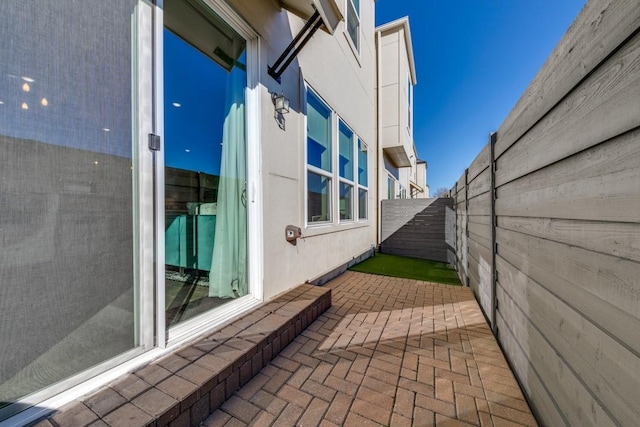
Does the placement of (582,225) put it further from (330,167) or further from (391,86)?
(391,86)

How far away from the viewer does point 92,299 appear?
135 cm

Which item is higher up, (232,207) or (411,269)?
(232,207)

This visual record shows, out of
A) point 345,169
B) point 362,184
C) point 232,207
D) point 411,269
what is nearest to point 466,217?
point 411,269

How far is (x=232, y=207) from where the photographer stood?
8.04 feet

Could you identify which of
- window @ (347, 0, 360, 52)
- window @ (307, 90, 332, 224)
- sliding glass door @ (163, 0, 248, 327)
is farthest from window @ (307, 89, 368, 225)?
window @ (347, 0, 360, 52)

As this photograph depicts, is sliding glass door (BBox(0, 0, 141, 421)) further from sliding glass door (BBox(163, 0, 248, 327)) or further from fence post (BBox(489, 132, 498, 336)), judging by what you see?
fence post (BBox(489, 132, 498, 336))

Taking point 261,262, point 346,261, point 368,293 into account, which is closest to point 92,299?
point 261,262

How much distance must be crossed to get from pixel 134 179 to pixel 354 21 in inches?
242

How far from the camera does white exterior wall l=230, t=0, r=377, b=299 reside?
2637mm

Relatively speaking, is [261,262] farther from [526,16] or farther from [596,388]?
[526,16]

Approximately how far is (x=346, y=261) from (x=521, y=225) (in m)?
3.44

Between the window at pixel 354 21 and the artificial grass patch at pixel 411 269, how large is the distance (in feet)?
16.2

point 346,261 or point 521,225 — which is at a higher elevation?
point 521,225

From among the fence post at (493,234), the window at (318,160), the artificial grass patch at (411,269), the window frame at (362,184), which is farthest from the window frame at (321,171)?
the fence post at (493,234)
